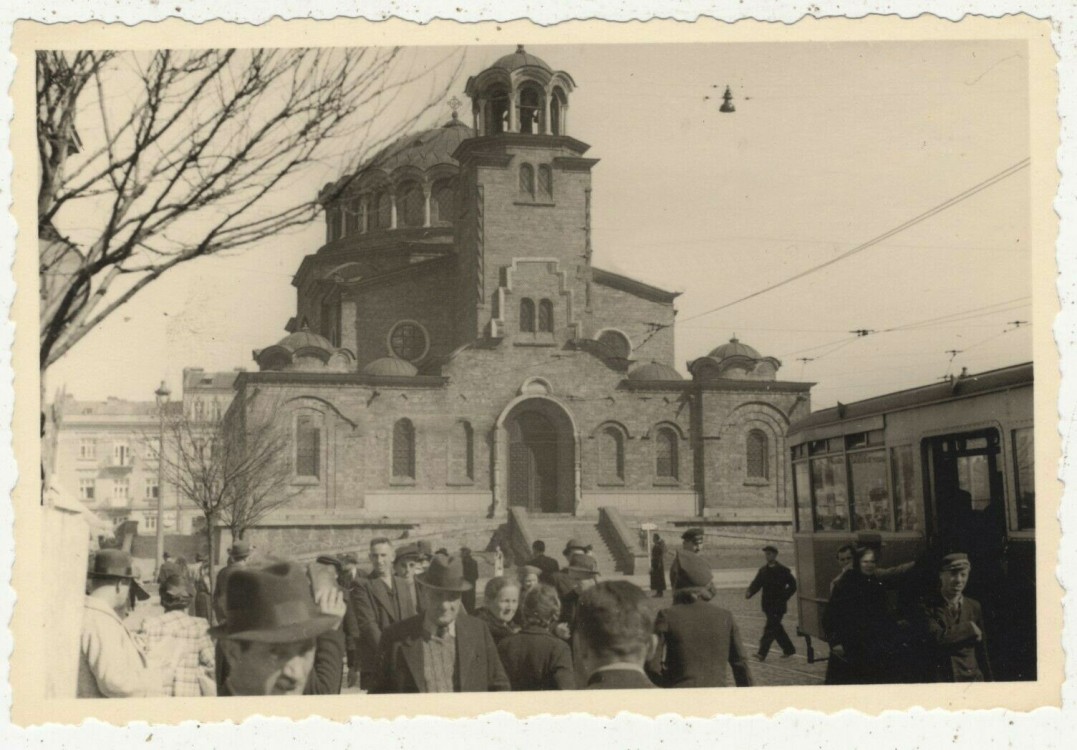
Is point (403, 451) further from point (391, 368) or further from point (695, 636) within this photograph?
point (695, 636)

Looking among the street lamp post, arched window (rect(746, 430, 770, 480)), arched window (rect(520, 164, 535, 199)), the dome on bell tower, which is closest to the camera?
the dome on bell tower

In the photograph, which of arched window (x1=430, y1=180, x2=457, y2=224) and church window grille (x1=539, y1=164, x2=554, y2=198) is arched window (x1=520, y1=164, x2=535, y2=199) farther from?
arched window (x1=430, y1=180, x2=457, y2=224)

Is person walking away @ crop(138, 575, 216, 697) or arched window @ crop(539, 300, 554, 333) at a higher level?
arched window @ crop(539, 300, 554, 333)

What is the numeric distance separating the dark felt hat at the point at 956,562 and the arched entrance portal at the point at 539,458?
5231mm

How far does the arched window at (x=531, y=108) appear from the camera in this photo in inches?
501

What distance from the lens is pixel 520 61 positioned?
11.4 m

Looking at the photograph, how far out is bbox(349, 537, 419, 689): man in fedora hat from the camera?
966cm

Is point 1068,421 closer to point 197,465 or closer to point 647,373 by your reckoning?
point 647,373

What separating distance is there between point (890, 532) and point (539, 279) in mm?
5828

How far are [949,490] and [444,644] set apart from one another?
4340 millimetres

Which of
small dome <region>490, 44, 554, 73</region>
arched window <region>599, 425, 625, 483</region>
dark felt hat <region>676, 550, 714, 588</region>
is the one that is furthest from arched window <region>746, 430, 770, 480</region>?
dark felt hat <region>676, 550, 714, 588</region>

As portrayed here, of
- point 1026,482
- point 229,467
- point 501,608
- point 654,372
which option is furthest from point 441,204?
point 501,608

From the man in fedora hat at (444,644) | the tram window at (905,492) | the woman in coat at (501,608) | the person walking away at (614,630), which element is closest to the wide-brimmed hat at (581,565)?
the woman in coat at (501,608)

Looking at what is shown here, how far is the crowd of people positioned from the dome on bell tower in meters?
4.28
